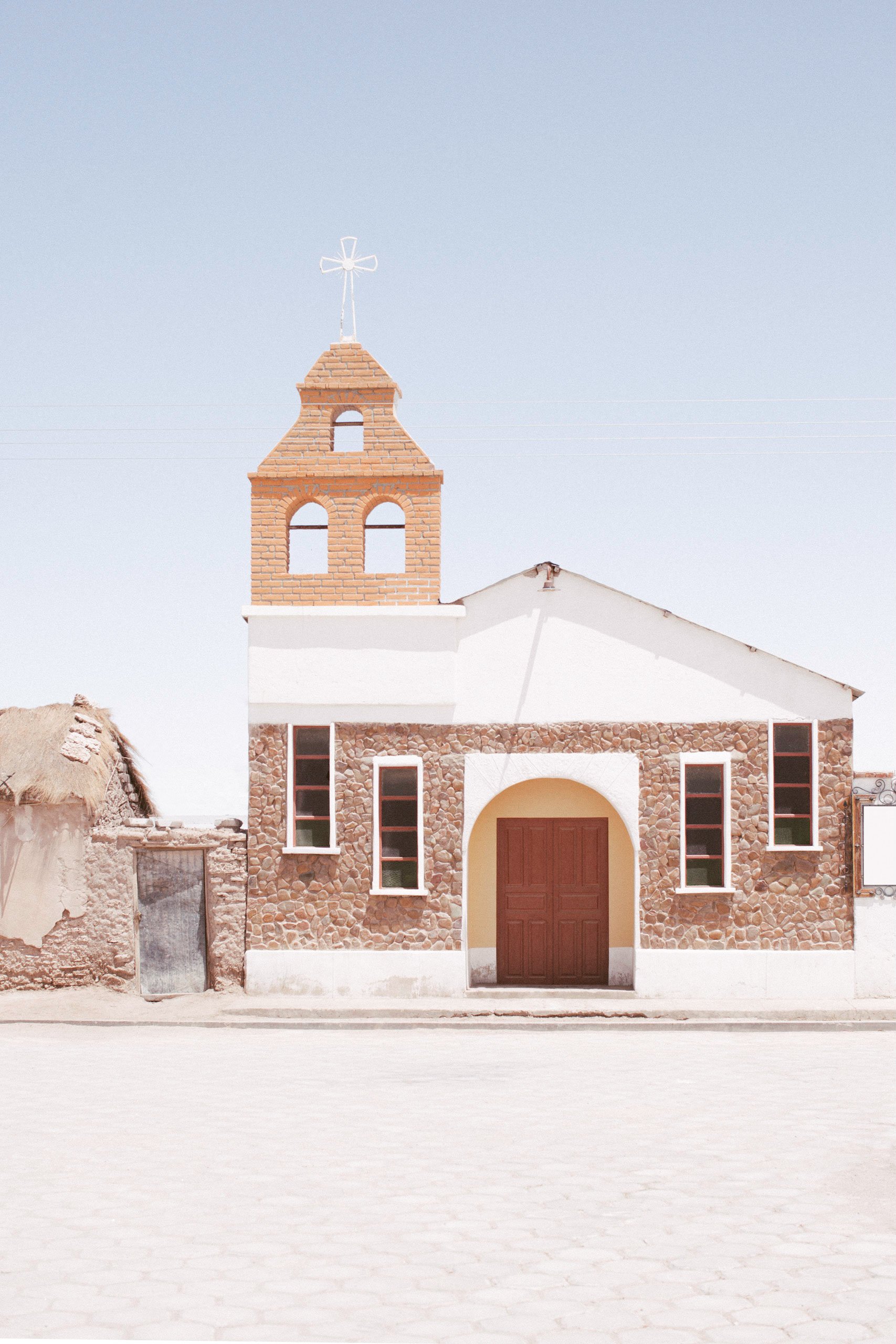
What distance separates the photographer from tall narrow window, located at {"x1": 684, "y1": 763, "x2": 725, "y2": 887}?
1820 cm

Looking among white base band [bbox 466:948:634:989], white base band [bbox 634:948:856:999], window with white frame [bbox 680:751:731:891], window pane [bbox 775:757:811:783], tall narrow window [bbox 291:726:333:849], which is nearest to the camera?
white base band [bbox 634:948:856:999]

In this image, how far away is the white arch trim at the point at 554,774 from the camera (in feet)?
60.0

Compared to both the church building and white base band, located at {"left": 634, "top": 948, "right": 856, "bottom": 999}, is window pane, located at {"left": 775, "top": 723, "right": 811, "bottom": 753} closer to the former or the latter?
the church building

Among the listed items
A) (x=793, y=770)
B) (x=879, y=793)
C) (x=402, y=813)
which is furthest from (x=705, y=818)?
(x=402, y=813)

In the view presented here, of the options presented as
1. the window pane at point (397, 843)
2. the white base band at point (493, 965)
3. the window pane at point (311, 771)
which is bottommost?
the white base band at point (493, 965)

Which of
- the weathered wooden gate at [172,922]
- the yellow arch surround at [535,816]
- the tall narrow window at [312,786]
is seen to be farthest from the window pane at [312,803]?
the yellow arch surround at [535,816]

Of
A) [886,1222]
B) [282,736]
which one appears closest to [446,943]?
[282,736]

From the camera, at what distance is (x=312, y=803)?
18562 mm

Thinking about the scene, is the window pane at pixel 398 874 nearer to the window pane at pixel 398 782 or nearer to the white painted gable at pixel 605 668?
the window pane at pixel 398 782

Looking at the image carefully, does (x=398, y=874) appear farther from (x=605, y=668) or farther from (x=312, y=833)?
(x=605, y=668)

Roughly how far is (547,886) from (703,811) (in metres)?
2.63

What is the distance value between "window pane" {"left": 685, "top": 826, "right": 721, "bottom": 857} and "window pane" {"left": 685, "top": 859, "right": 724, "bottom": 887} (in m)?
0.12

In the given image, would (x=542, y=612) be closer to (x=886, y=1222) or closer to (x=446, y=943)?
(x=446, y=943)

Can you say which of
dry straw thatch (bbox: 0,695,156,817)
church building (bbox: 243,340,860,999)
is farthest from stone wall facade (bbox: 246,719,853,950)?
dry straw thatch (bbox: 0,695,156,817)
